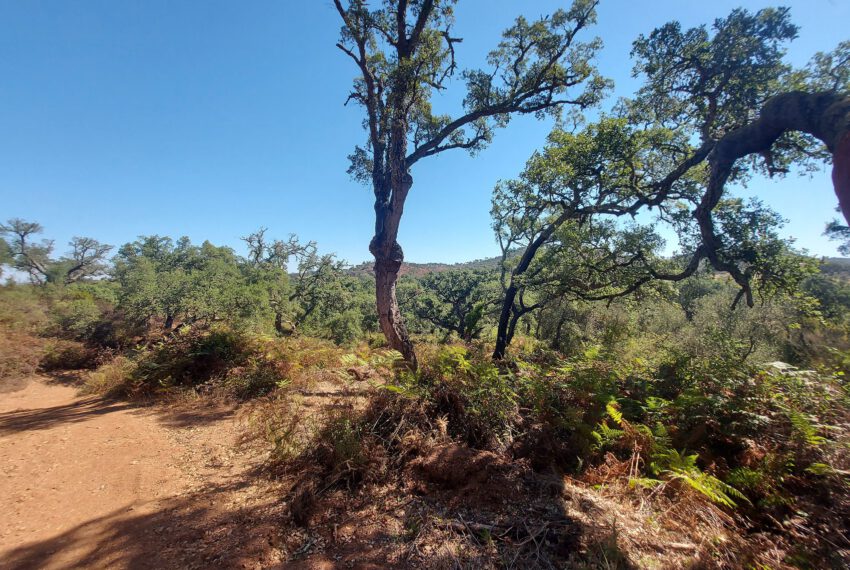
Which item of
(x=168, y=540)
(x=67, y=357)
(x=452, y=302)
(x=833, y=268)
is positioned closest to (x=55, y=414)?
(x=168, y=540)

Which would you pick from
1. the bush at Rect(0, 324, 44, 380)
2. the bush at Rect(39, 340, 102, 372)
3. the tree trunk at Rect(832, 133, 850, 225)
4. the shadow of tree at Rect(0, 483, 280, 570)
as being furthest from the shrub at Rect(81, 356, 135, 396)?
the tree trunk at Rect(832, 133, 850, 225)

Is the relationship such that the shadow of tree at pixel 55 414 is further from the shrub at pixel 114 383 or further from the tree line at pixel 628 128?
the tree line at pixel 628 128

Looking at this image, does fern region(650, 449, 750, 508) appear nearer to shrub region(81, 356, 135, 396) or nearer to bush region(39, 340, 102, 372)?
shrub region(81, 356, 135, 396)

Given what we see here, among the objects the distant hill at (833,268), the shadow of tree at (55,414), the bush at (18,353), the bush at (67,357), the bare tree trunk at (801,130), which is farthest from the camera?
the bush at (67,357)

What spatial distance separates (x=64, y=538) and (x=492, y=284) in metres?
25.6

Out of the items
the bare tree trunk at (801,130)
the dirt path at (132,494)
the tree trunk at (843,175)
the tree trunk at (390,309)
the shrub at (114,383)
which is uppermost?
the bare tree trunk at (801,130)

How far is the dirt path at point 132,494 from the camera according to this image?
2584 mm

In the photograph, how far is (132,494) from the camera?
3.47 meters

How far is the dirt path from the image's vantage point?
2.58 m

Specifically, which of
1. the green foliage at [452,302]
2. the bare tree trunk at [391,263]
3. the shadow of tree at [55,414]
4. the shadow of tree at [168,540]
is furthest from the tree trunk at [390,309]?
the green foliage at [452,302]

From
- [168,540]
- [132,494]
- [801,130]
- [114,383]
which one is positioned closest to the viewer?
[168,540]

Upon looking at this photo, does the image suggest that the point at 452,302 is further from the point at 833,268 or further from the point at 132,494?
the point at 833,268

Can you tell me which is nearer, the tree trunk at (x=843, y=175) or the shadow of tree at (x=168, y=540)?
the shadow of tree at (x=168, y=540)

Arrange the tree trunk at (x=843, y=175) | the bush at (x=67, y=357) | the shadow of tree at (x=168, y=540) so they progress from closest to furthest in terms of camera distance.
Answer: the shadow of tree at (x=168, y=540) → the tree trunk at (x=843, y=175) → the bush at (x=67, y=357)
